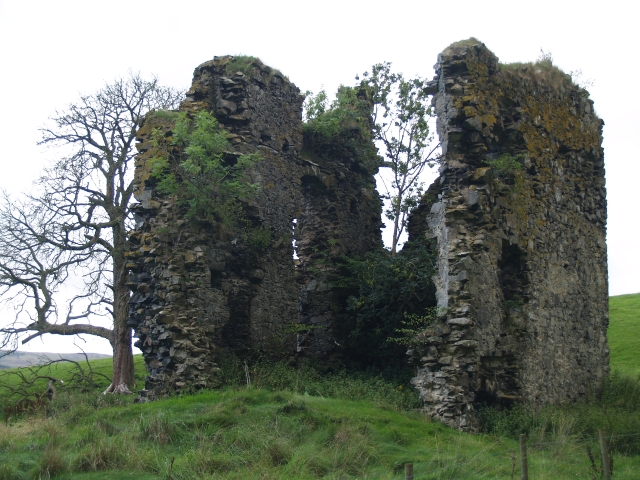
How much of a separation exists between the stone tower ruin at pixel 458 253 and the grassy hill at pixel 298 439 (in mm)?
836

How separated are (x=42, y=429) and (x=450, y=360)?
19.3 ft

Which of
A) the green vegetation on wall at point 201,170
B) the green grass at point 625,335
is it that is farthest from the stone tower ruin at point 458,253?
the green grass at point 625,335

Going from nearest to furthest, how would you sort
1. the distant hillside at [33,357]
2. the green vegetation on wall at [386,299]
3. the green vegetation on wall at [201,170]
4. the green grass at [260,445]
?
the green grass at [260,445] < the green vegetation on wall at [201,170] < the green vegetation on wall at [386,299] < the distant hillside at [33,357]

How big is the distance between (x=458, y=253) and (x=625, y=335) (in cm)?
1606

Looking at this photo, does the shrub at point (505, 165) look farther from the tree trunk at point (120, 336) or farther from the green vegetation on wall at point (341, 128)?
the tree trunk at point (120, 336)

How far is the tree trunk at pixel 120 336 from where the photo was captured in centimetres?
1903

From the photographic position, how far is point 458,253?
11695 mm

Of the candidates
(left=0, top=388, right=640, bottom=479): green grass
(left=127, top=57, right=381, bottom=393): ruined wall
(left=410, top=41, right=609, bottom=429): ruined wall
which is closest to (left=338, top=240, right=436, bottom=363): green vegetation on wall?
(left=127, top=57, right=381, bottom=393): ruined wall

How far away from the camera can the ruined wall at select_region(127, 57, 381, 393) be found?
1299 centimetres

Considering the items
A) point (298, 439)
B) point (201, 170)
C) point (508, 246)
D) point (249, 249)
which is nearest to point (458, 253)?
point (508, 246)

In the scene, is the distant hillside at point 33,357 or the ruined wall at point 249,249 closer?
the ruined wall at point 249,249

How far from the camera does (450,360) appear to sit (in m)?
11.2

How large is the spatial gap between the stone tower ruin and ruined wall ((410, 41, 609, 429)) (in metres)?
0.03

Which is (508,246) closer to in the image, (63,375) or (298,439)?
(298,439)
